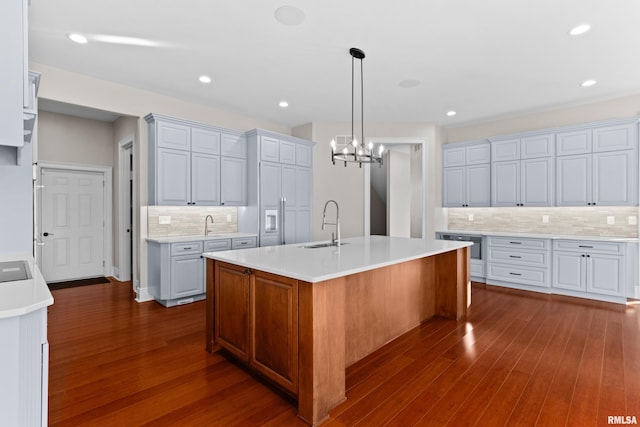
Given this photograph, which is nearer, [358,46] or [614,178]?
[358,46]

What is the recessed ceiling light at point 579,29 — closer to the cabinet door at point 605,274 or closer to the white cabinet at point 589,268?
the white cabinet at point 589,268

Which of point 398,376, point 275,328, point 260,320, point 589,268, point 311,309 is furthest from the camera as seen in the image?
point 589,268

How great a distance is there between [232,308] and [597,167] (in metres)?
5.28

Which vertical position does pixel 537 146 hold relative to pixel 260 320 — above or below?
above

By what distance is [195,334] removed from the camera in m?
3.21

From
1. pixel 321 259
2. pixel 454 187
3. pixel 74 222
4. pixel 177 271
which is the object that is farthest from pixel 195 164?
pixel 454 187

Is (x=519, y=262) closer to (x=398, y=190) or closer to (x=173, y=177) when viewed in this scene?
(x=398, y=190)

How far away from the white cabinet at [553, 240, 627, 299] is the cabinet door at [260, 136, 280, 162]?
4.55 meters

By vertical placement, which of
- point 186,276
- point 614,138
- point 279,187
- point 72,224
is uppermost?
point 614,138

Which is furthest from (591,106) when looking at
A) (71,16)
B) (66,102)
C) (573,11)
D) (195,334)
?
(66,102)

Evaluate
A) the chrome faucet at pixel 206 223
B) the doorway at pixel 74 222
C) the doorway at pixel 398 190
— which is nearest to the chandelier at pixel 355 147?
the doorway at pixel 398 190

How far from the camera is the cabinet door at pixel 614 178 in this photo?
4.27 meters

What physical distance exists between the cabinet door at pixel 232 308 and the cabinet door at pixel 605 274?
4759 millimetres

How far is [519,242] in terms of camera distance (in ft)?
16.3
